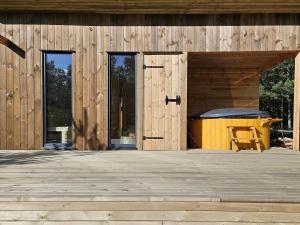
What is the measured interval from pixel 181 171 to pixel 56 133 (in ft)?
11.4

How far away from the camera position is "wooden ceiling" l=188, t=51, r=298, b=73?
22.9 feet

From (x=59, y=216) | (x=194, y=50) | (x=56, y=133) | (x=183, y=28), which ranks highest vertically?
(x=183, y=28)

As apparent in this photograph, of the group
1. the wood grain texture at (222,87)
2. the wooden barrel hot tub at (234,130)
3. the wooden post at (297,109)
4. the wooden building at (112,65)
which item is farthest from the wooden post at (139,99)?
the wooden post at (297,109)

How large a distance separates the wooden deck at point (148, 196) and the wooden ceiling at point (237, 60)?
3624 millimetres

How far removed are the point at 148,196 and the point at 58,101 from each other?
168 inches

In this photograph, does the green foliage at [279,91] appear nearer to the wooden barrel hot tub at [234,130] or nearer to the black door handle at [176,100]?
the wooden barrel hot tub at [234,130]

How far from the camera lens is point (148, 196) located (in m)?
2.87

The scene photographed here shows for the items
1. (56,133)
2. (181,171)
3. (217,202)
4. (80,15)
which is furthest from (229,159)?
(80,15)

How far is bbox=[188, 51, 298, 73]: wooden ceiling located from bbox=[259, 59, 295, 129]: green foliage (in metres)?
11.3

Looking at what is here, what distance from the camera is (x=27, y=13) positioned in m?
6.36

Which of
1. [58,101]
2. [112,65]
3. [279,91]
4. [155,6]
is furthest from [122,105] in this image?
[279,91]

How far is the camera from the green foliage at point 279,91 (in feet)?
63.7

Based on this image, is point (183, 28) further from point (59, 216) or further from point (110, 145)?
point (59, 216)

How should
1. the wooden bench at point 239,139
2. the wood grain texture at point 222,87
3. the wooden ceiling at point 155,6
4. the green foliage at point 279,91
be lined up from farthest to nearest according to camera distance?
the green foliage at point 279,91
the wood grain texture at point 222,87
the wooden bench at point 239,139
the wooden ceiling at point 155,6
